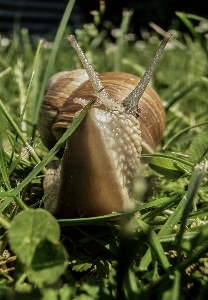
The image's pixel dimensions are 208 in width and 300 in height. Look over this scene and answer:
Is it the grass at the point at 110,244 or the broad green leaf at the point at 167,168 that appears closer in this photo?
the grass at the point at 110,244

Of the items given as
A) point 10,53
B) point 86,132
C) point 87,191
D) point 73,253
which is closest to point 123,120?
point 86,132

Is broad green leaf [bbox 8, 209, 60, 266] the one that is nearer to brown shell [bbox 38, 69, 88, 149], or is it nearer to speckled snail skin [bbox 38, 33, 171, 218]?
speckled snail skin [bbox 38, 33, 171, 218]

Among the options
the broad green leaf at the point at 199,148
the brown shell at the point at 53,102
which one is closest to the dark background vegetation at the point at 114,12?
the brown shell at the point at 53,102

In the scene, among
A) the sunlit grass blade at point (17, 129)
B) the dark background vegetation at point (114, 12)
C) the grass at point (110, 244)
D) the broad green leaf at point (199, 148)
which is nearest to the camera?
the grass at point (110, 244)

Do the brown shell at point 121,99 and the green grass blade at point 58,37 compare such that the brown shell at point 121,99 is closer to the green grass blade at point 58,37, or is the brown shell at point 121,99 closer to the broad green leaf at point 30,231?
the green grass blade at point 58,37

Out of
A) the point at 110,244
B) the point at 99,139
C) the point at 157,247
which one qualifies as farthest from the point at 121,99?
the point at 157,247

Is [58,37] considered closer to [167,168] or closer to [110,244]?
[167,168]

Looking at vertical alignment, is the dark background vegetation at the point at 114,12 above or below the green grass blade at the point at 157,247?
above
